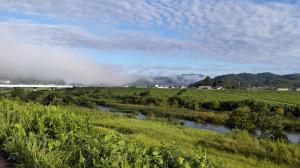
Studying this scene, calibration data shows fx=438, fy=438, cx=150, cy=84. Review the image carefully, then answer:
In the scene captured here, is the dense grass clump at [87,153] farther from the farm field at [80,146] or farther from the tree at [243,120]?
the tree at [243,120]

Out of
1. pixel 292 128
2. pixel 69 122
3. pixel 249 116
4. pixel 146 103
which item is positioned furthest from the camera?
pixel 146 103

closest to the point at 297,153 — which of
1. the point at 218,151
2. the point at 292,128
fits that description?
the point at 218,151

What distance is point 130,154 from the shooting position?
7.77 meters

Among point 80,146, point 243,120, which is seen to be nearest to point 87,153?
point 80,146

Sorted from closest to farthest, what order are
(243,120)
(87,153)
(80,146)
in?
1. (87,153)
2. (80,146)
3. (243,120)

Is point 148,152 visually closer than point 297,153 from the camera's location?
Yes

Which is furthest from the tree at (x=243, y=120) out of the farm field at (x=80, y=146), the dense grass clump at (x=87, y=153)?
the dense grass clump at (x=87, y=153)

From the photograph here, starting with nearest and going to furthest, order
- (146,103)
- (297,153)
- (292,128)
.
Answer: (297,153) → (292,128) → (146,103)

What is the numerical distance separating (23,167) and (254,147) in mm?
10221

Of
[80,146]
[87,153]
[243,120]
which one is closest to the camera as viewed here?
[87,153]

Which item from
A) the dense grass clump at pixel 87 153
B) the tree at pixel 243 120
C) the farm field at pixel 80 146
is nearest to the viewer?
the dense grass clump at pixel 87 153

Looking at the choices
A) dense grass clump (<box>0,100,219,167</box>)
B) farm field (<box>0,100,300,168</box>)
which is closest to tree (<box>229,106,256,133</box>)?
farm field (<box>0,100,300,168</box>)

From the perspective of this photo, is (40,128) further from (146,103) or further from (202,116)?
(146,103)

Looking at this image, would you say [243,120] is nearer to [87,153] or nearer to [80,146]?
[80,146]
